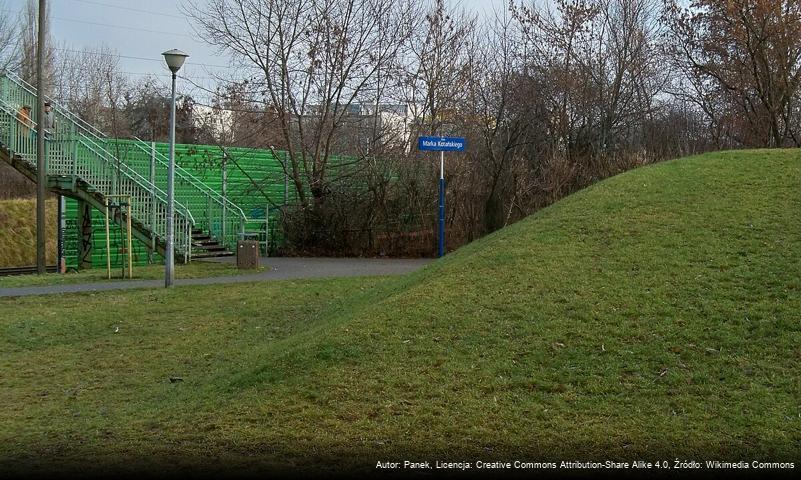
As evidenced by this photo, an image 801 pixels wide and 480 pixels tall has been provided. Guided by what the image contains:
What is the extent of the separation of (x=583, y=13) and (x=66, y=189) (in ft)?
58.7

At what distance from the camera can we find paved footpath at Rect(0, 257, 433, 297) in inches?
641

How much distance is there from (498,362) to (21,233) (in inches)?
1272

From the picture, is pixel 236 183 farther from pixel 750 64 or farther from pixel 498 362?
pixel 498 362

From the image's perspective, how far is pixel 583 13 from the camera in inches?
1131

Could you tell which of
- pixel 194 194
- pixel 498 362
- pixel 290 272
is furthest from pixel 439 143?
pixel 498 362

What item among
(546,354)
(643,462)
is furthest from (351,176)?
(643,462)

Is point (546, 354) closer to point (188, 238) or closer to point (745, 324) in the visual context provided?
point (745, 324)

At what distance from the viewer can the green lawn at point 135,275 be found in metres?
17.5

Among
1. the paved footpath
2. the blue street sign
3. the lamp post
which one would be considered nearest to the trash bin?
the paved footpath

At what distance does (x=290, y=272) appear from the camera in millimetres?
19750

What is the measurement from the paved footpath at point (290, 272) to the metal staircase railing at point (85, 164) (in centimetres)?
178

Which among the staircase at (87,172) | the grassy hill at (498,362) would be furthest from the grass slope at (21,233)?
the grassy hill at (498,362)

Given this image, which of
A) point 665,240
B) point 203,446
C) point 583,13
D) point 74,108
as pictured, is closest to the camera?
point 203,446

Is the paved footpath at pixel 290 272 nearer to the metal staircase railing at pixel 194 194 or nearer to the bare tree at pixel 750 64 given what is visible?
the metal staircase railing at pixel 194 194
